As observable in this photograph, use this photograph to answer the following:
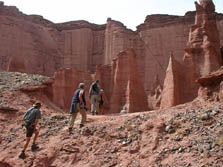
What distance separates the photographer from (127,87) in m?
30.6

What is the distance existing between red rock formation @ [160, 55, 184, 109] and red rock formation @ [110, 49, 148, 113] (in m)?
2.43

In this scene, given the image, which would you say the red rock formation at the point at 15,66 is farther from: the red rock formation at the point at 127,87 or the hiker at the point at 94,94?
the hiker at the point at 94,94

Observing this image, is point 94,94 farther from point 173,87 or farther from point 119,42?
point 119,42

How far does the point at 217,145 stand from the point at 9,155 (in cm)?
613

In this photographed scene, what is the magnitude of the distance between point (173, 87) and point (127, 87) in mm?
4657

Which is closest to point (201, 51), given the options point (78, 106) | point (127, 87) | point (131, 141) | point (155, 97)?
point (127, 87)

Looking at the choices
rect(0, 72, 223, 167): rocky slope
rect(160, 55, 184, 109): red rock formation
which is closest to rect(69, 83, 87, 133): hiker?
rect(0, 72, 223, 167): rocky slope

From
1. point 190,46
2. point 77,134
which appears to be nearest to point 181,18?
point 190,46

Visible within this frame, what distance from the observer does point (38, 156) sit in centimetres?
1023

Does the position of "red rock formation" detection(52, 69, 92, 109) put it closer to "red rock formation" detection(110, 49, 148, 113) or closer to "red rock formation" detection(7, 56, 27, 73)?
"red rock formation" detection(110, 49, 148, 113)

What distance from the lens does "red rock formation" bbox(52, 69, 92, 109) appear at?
3294 cm

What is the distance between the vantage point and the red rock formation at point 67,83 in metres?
32.9

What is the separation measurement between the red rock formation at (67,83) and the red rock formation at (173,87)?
8.21 m

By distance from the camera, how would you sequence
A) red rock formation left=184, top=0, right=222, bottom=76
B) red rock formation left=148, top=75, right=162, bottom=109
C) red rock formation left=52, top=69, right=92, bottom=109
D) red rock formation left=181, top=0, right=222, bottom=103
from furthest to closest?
1. red rock formation left=148, top=75, right=162, bottom=109
2. red rock formation left=52, top=69, right=92, bottom=109
3. red rock formation left=184, top=0, right=222, bottom=76
4. red rock formation left=181, top=0, right=222, bottom=103
